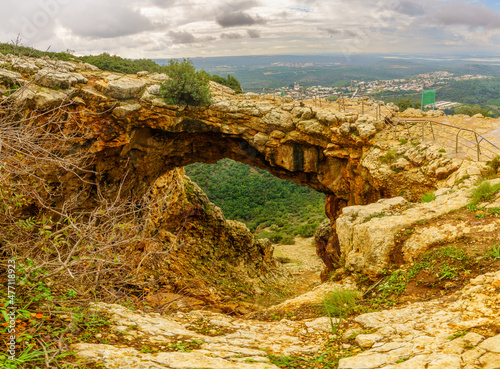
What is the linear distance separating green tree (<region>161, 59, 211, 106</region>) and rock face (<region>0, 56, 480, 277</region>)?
393mm

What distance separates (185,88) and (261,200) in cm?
2910

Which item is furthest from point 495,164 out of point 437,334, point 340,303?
point 437,334

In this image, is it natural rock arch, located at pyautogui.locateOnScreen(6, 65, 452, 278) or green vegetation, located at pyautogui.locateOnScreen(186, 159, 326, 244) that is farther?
green vegetation, located at pyautogui.locateOnScreen(186, 159, 326, 244)

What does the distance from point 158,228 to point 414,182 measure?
48.4 feet

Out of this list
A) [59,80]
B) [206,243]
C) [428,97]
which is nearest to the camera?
[59,80]

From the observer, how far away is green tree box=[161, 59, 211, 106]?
16.7 m

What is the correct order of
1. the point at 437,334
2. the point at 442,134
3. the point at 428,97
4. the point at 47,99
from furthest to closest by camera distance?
the point at 428,97, the point at 47,99, the point at 442,134, the point at 437,334

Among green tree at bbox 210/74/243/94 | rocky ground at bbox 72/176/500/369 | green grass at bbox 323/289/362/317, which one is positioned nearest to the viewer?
rocky ground at bbox 72/176/500/369

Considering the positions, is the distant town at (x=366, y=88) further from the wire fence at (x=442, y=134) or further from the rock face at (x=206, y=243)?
the rock face at (x=206, y=243)

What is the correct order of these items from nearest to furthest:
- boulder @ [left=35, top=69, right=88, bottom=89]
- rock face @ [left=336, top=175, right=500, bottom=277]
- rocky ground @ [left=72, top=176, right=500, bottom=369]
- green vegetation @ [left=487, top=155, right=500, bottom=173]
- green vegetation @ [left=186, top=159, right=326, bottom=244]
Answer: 1. rocky ground @ [left=72, top=176, right=500, bottom=369]
2. rock face @ [left=336, top=175, right=500, bottom=277]
3. green vegetation @ [left=487, top=155, right=500, bottom=173]
4. boulder @ [left=35, top=69, right=88, bottom=89]
5. green vegetation @ [left=186, top=159, right=326, bottom=244]

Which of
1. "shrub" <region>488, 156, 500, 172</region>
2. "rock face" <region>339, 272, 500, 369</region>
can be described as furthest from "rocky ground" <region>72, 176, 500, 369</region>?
"shrub" <region>488, 156, 500, 172</region>

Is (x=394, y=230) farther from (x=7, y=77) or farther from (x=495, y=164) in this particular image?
(x=7, y=77)

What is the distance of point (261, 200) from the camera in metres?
44.4

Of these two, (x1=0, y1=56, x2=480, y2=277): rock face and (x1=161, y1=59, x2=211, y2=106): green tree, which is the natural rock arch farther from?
(x1=161, y1=59, x2=211, y2=106): green tree
